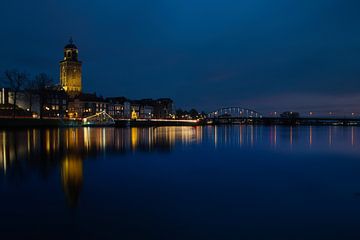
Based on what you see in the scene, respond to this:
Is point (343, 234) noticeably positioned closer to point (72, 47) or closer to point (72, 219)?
point (72, 219)

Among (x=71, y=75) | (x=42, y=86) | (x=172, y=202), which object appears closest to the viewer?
(x=172, y=202)

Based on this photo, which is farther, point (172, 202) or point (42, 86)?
point (42, 86)

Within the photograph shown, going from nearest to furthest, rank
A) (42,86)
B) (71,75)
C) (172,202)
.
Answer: (172,202)
(42,86)
(71,75)

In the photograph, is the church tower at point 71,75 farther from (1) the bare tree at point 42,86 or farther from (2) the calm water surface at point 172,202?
(2) the calm water surface at point 172,202

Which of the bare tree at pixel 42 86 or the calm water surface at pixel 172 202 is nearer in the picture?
the calm water surface at pixel 172 202

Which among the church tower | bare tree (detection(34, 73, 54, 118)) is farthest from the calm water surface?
the church tower

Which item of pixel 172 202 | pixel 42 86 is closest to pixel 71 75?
pixel 42 86

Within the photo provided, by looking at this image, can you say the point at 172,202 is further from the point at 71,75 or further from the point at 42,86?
the point at 71,75

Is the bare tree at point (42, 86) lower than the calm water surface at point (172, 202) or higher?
higher

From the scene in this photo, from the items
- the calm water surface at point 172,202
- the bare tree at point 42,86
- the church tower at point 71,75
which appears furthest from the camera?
the church tower at point 71,75

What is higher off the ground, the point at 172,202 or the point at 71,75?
the point at 71,75

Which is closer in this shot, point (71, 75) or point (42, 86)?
point (42, 86)

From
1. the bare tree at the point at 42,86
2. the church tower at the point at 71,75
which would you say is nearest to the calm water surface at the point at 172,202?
the bare tree at the point at 42,86

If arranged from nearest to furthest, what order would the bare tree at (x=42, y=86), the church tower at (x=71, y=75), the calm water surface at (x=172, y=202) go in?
the calm water surface at (x=172, y=202) < the bare tree at (x=42, y=86) < the church tower at (x=71, y=75)
